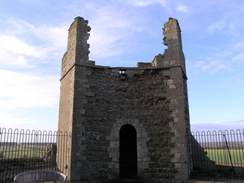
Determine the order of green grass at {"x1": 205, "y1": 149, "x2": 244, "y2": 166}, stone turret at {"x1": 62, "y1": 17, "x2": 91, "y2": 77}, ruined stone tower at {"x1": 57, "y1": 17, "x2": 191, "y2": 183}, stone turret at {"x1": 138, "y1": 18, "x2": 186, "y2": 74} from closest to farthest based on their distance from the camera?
green grass at {"x1": 205, "y1": 149, "x2": 244, "y2": 166}
ruined stone tower at {"x1": 57, "y1": 17, "x2": 191, "y2": 183}
stone turret at {"x1": 62, "y1": 17, "x2": 91, "y2": 77}
stone turret at {"x1": 138, "y1": 18, "x2": 186, "y2": 74}

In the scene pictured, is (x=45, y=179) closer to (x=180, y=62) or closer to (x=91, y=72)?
(x=91, y=72)

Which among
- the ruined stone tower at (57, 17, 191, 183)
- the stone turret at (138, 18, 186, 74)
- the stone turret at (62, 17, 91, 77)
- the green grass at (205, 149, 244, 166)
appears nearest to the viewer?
the green grass at (205, 149, 244, 166)

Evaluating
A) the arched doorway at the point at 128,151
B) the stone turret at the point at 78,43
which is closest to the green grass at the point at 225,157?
the arched doorway at the point at 128,151

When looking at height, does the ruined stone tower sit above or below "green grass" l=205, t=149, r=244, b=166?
above

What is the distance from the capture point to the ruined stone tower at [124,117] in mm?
8211

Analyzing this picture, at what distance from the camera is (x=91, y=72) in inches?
357

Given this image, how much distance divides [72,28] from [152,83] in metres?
4.44

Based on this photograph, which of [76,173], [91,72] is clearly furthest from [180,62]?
[76,173]

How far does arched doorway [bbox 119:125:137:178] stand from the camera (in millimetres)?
9312

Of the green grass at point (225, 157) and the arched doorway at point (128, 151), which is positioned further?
the arched doorway at point (128, 151)

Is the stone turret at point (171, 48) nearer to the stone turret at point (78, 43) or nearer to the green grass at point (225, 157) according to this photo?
the stone turret at point (78, 43)

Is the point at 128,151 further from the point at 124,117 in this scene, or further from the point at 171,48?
the point at 171,48

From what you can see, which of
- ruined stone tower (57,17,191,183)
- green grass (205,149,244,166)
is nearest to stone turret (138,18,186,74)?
ruined stone tower (57,17,191,183)

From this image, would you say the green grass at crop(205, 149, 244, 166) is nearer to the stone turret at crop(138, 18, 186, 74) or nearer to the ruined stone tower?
the ruined stone tower
